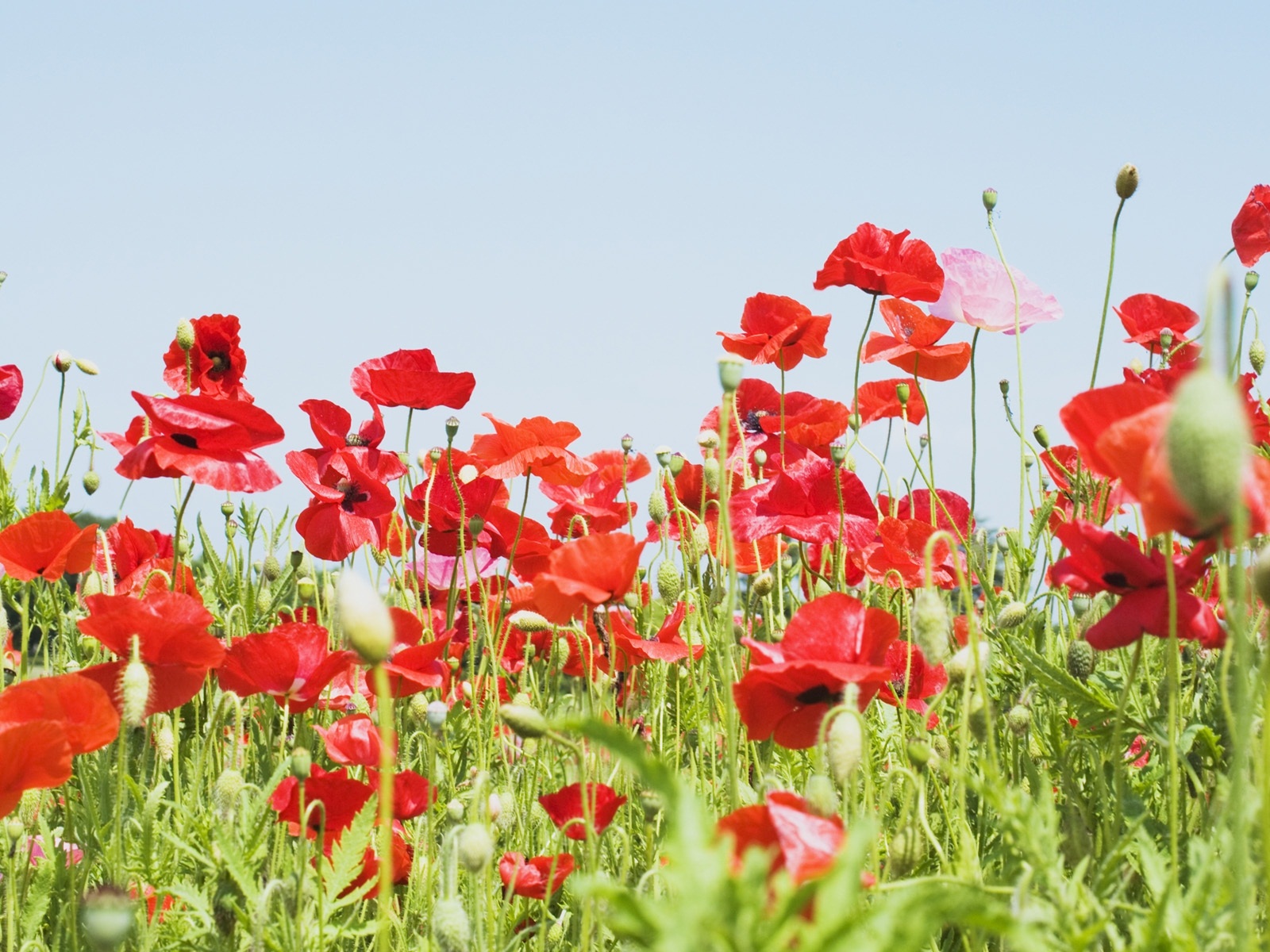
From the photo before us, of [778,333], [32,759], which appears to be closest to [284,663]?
[32,759]

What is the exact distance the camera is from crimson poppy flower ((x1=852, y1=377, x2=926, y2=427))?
3330 mm

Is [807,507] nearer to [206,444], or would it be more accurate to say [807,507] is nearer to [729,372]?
[206,444]

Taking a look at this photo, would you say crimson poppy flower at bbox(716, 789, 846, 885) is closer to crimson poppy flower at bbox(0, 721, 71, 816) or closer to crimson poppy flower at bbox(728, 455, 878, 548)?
crimson poppy flower at bbox(0, 721, 71, 816)

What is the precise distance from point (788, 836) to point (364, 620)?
0.38m

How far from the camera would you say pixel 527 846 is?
7.79 feet

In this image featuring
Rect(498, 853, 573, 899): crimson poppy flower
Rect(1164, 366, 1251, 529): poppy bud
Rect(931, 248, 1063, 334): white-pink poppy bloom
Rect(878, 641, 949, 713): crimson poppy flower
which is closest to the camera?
Rect(1164, 366, 1251, 529): poppy bud

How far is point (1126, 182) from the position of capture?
2516mm

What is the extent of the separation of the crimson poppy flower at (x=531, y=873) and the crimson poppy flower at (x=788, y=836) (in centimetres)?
87

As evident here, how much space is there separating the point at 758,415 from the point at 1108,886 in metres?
2.37

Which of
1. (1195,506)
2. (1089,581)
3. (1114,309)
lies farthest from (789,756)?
(1114,309)

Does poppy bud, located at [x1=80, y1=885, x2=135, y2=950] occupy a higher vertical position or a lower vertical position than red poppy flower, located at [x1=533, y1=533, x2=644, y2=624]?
lower

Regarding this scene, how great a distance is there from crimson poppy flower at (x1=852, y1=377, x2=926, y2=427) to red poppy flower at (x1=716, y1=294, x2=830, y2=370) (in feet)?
0.56

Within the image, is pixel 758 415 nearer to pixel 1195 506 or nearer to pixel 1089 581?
pixel 1089 581

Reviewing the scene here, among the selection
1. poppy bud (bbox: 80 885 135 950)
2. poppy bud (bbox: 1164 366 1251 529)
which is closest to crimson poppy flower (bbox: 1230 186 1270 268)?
poppy bud (bbox: 1164 366 1251 529)
